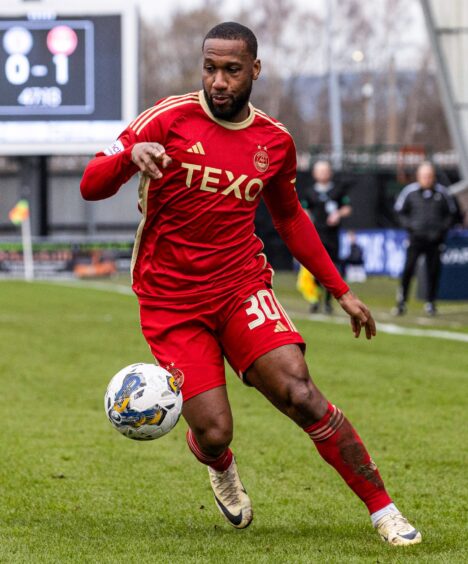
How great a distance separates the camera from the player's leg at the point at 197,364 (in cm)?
569

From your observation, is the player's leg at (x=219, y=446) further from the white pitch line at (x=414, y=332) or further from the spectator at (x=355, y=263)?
the spectator at (x=355, y=263)

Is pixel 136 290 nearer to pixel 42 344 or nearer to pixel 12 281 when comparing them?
pixel 42 344

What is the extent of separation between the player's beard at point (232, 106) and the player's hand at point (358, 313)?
967 millimetres

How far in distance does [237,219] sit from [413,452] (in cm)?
273

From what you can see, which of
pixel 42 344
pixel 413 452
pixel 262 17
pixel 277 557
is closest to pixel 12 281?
pixel 42 344

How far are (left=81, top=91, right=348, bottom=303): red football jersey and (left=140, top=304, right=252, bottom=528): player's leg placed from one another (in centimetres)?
10

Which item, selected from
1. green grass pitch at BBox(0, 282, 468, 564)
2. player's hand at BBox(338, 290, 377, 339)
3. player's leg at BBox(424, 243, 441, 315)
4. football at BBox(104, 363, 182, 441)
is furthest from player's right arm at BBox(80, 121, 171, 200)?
player's leg at BBox(424, 243, 441, 315)

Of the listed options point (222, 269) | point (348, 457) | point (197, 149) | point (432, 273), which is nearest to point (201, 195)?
point (197, 149)

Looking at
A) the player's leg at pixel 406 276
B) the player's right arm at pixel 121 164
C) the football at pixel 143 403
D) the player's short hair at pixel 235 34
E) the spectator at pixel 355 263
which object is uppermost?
the player's short hair at pixel 235 34

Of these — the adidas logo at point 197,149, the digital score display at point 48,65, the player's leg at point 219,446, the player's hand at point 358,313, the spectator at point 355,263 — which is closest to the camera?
the adidas logo at point 197,149

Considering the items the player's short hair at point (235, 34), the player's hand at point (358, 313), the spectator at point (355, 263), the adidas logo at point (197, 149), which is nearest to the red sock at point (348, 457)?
the player's hand at point (358, 313)

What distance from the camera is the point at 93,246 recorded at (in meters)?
36.2

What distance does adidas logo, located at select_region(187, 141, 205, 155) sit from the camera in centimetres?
559

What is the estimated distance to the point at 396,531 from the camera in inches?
212
